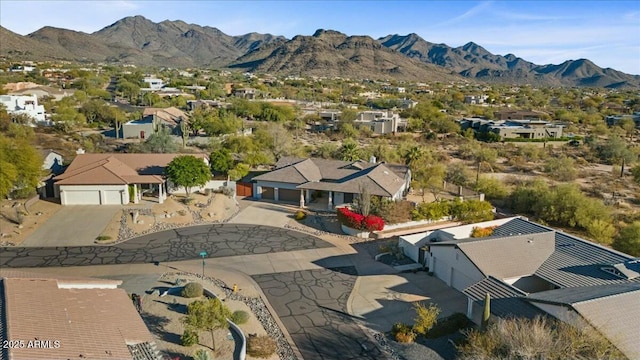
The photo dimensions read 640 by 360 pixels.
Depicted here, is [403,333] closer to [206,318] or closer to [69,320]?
[206,318]

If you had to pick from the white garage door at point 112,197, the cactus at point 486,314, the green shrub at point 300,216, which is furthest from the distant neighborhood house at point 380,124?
the cactus at point 486,314

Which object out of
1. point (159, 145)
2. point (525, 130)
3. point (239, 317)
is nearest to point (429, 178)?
point (239, 317)

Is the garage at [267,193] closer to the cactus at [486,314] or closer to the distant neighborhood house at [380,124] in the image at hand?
the cactus at [486,314]

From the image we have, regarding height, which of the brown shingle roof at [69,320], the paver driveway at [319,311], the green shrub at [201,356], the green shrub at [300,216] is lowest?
the paver driveway at [319,311]

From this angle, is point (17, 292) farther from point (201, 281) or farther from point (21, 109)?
point (21, 109)

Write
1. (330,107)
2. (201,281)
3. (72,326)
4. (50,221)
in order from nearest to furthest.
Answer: (72,326)
(201,281)
(50,221)
(330,107)

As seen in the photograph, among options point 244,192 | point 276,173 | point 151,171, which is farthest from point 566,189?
point 151,171
